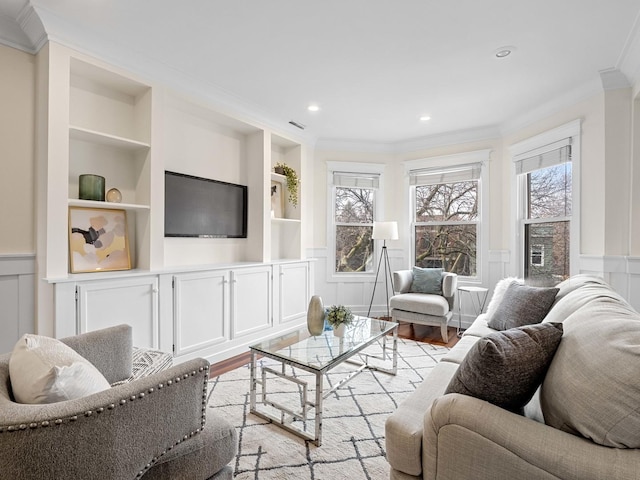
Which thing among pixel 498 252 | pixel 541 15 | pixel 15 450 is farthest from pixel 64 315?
pixel 498 252

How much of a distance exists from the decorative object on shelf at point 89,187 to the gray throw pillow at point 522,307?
127 inches

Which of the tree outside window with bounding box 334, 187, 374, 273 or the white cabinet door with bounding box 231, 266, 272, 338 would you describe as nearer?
the white cabinet door with bounding box 231, 266, 272, 338

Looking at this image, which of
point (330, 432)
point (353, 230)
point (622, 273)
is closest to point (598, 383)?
point (330, 432)

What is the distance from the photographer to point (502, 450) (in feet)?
3.30

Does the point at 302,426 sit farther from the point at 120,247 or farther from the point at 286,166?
the point at 286,166

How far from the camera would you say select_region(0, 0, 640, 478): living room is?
2260mm

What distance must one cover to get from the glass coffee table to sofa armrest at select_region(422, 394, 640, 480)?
2.80 feet

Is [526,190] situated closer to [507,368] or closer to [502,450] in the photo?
[507,368]

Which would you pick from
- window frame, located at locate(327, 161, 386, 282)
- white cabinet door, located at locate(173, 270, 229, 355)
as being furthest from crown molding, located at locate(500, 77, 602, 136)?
white cabinet door, located at locate(173, 270, 229, 355)

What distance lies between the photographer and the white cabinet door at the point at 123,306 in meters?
2.31

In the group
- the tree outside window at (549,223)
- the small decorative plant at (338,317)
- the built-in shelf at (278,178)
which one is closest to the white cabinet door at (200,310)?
the small decorative plant at (338,317)

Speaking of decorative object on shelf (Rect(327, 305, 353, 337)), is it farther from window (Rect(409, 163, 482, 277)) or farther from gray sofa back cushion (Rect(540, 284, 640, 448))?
window (Rect(409, 163, 482, 277))

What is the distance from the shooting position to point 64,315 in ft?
7.26

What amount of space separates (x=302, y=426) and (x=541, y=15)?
3043 mm
